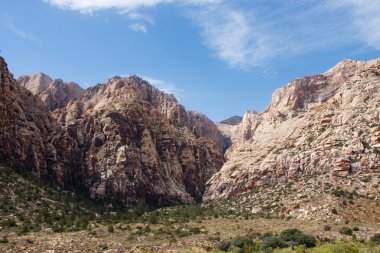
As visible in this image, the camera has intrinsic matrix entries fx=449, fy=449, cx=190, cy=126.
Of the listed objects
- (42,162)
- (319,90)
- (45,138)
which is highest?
(319,90)

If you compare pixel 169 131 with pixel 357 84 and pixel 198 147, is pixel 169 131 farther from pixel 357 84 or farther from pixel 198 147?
pixel 357 84

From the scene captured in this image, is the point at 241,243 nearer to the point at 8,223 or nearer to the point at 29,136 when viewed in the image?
the point at 8,223

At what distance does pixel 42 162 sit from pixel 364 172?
6003 centimetres

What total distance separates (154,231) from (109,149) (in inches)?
2080

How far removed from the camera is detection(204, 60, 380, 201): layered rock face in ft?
228

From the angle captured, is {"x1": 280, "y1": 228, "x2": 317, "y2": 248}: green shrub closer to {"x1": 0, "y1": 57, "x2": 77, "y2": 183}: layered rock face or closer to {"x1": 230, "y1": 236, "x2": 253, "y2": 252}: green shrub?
{"x1": 230, "y1": 236, "x2": 253, "y2": 252}: green shrub

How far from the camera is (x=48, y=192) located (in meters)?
72.5

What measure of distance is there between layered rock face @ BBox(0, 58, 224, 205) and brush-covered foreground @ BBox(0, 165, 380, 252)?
1859 centimetres

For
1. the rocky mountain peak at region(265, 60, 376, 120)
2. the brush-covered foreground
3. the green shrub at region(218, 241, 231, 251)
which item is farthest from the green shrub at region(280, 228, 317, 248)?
the rocky mountain peak at region(265, 60, 376, 120)

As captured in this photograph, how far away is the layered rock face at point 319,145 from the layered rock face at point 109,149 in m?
16.5

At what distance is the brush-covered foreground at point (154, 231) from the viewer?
42.1 meters

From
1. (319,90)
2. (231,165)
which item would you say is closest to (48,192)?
(231,165)

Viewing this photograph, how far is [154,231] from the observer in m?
51.9

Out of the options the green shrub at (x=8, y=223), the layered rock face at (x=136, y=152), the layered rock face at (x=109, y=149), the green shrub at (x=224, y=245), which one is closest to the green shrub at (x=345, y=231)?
the green shrub at (x=224, y=245)
